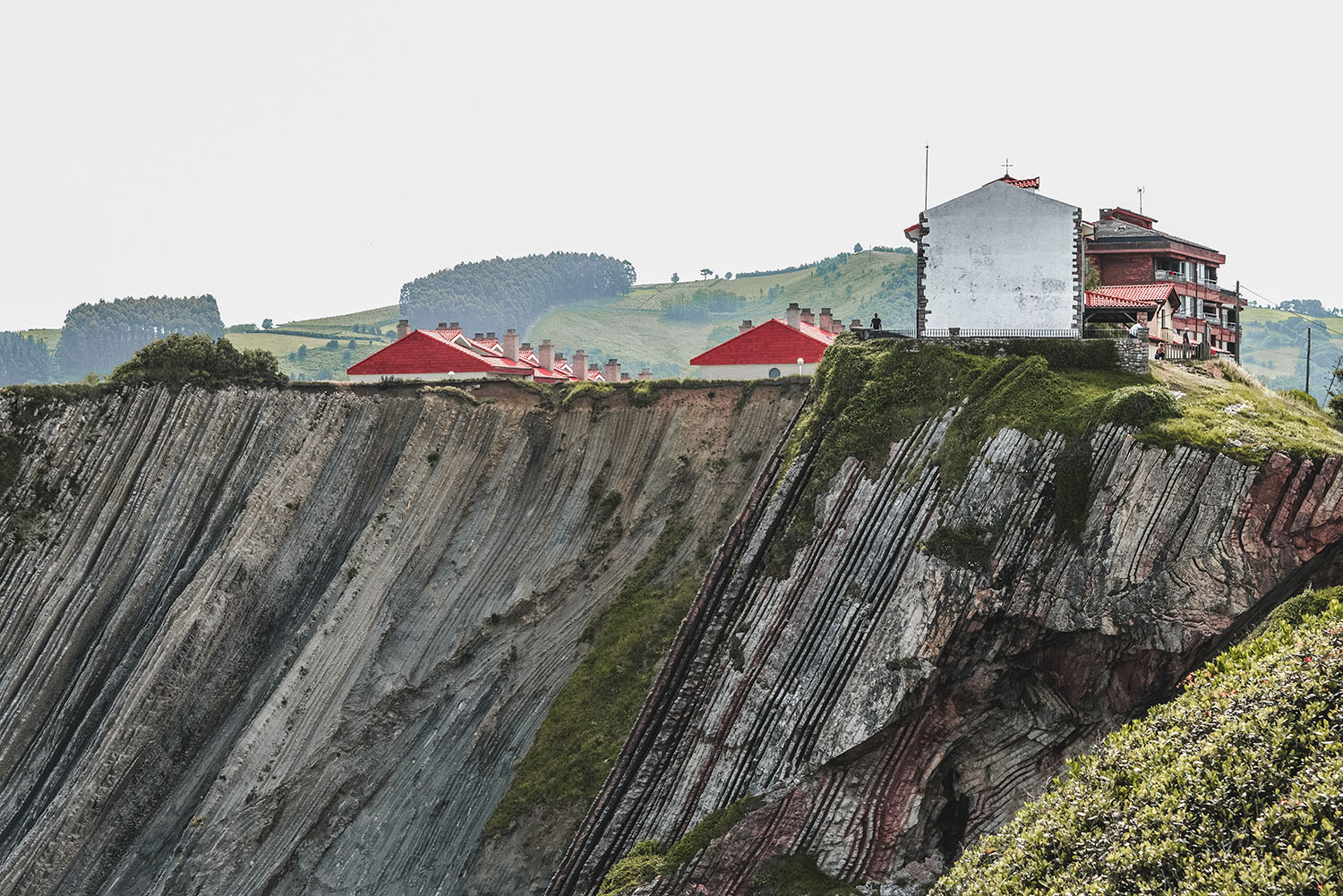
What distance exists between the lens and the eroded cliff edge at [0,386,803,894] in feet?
123

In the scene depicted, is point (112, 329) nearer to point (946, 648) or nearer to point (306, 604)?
point (306, 604)

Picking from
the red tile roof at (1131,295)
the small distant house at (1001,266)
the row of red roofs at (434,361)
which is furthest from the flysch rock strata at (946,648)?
the row of red roofs at (434,361)

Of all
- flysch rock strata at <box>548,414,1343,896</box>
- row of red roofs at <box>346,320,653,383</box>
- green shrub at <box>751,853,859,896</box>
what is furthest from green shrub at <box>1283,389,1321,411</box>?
row of red roofs at <box>346,320,653,383</box>

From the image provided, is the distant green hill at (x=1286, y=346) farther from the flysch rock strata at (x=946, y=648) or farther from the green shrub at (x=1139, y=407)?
the flysch rock strata at (x=946, y=648)

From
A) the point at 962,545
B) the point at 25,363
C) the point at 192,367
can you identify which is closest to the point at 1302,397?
the point at 962,545

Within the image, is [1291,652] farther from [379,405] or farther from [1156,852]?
[379,405]

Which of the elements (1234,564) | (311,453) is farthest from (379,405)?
(1234,564)

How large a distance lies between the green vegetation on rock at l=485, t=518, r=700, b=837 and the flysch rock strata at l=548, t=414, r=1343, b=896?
3.55 meters

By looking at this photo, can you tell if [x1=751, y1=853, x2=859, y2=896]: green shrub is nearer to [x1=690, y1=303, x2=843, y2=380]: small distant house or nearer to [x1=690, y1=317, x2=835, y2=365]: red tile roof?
[x1=690, y1=303, x2=843, y2=380]: small distant house

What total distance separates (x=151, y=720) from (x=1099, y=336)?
3242 centimetres

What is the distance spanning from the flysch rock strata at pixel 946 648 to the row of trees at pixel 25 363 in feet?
603

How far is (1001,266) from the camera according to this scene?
35719 millimetres

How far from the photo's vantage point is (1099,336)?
34.2 m

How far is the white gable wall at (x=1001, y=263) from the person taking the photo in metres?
35.1
